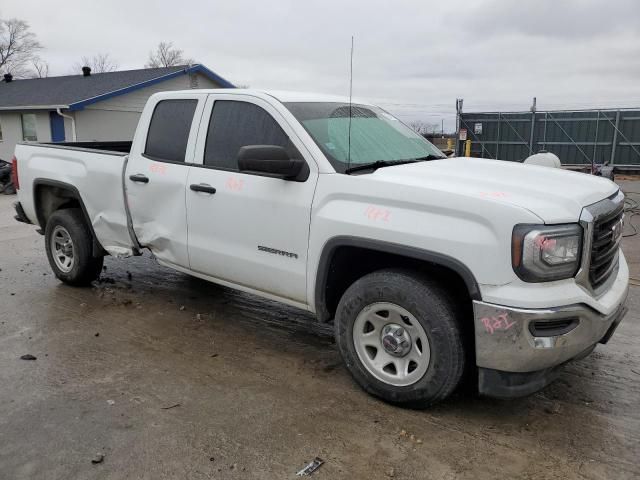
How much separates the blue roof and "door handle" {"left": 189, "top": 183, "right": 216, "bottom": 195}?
1993 centimetres

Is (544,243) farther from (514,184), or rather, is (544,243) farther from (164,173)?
(164,173)

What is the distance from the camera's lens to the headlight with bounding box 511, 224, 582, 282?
2865mm

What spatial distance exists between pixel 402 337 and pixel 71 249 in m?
4.03

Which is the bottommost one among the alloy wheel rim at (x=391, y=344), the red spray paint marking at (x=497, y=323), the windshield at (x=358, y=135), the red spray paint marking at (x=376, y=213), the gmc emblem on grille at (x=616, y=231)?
the alloy wheel rim at (x=391, y=344)

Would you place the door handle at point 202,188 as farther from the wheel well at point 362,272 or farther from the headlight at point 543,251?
the headlight at point 543,251

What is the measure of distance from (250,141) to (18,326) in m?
2.70

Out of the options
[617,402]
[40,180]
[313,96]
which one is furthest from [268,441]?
[40,180]

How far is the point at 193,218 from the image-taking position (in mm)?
4438

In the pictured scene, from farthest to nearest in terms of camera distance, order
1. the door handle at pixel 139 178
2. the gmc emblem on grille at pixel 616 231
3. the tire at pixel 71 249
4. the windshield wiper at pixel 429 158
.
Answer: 1. the tire at pixel 71 249
2. the door handle at pixel 139 178
3. the windshield wiper at pixel 429 158
4. the gmc emblem on grille at pixel 616 231

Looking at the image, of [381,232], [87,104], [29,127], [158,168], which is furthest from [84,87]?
[381,232]

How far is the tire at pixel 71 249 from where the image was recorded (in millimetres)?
5676

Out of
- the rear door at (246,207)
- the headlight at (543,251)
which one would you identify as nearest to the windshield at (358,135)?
the rear door at (246,207)

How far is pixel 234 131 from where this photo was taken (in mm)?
4320

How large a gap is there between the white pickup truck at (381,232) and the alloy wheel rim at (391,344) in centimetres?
1
